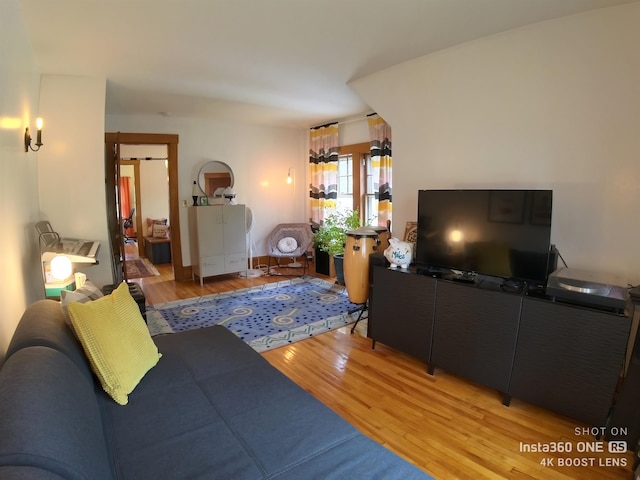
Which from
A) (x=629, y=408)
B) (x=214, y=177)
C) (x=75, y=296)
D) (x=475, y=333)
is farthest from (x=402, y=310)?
(x=214, y=177)

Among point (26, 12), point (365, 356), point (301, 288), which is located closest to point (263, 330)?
point (365, 356)

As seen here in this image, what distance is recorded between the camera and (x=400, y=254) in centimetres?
281

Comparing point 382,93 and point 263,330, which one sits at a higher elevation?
point 382,93

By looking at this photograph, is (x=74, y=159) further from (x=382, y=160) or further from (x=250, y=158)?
(x=382, y=160)

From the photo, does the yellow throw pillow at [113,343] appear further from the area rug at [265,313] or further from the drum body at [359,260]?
the drum body at [359,260]

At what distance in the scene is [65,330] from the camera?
1.55m

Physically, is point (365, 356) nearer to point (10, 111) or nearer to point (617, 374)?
point (617, 374)

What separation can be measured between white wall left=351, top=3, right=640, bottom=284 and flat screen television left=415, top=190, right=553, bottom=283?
0.35 meters

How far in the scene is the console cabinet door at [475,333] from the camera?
2217 millimetres

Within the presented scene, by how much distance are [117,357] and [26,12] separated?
2239mm

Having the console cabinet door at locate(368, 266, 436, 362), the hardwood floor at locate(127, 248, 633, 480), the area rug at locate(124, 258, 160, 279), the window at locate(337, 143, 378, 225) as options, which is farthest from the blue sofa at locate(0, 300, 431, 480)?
the area rug at locate(124, 258, 160, 279)

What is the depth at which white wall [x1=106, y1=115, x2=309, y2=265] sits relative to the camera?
521 cm

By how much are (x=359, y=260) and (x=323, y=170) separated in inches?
113

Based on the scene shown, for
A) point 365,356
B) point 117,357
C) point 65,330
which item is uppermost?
point 65,330
